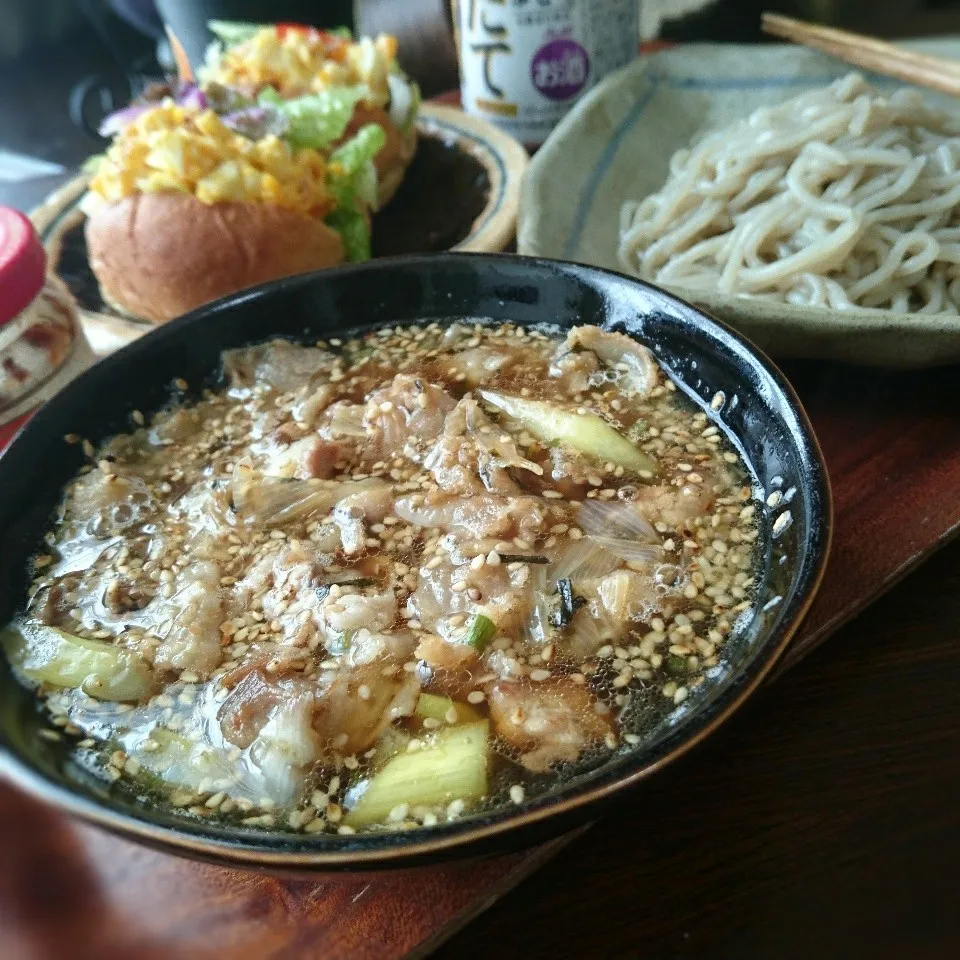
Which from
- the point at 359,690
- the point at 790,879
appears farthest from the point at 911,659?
the point at 359,690

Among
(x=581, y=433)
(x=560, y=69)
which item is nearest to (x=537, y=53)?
(x=560, y=69)

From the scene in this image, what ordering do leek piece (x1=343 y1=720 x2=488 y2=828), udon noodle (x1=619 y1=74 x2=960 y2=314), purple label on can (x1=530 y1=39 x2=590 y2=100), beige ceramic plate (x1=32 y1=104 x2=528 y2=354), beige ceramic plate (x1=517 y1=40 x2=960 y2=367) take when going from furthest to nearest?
purple label on can (x1=530 y1=39 x2=590 y2=100), beige ceramic plate (x1=32 y1=104 x2=528 y2=354), udon noodle (x1=619 y1=74 x2=960 y2=314), beige ceramic plate (x1=517 y1=40 x2=960 y2=367), leek piece (x1=343 y1=720 x2=488 y2=828)

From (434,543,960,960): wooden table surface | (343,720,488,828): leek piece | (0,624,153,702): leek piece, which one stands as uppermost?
(0,624,153,702): leek piece

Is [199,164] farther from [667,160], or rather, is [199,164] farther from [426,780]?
[426,780]

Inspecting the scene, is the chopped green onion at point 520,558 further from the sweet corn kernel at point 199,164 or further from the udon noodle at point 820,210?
the sweet corn kernel at point 199,164

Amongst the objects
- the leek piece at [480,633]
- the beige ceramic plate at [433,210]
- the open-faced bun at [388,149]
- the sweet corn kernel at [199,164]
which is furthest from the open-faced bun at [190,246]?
the leek piece at [480,633]

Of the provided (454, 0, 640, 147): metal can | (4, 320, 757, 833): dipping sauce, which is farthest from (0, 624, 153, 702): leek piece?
(454, 0, 640, 147): metal can

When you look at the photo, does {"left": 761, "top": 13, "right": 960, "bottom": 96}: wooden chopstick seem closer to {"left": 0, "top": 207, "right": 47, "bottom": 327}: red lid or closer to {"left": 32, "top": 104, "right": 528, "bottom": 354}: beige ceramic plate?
{"left": 32, "top": 104, "right": 528, "bottom": 354}: beige ceramic plate

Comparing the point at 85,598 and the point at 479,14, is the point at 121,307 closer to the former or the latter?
the point at 85,598
